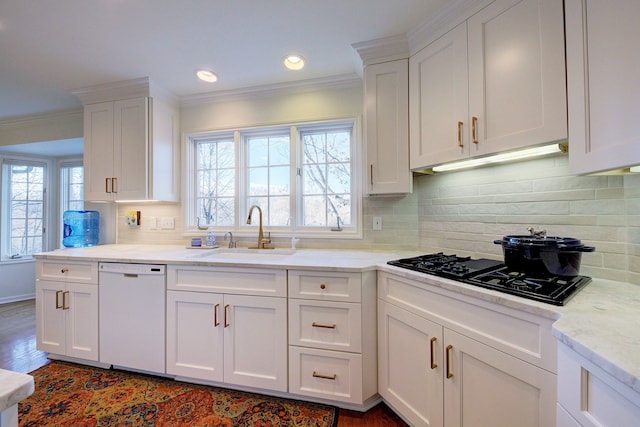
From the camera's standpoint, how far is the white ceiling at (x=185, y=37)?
4.90ft

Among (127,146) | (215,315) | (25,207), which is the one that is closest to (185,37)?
(127,146)

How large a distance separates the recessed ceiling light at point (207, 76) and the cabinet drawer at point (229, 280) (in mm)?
1566

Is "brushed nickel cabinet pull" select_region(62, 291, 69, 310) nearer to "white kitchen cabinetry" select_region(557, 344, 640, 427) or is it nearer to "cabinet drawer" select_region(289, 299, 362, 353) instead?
"cabinet drawer" select_region(289, 299, 362, 353)

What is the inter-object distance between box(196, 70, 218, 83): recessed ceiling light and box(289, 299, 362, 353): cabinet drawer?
1.93 meters

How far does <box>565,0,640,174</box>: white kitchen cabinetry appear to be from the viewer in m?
0.83

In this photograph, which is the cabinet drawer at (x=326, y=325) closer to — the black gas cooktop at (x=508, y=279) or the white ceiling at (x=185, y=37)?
the black gas cooktop at (x=508, y=279)

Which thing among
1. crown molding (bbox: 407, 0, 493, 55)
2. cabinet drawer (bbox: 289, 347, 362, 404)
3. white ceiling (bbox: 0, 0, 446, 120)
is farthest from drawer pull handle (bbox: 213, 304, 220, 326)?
crown molding (bbox: 407, 0, 493, 55)

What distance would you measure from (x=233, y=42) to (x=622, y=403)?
7.65 ft

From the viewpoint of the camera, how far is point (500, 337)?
958 millimetres

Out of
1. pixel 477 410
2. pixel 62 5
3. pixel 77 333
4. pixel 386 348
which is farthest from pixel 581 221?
pixel 77 333

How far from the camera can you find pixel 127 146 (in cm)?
234

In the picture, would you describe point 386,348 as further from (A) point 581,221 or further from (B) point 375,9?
(B) point 375,9

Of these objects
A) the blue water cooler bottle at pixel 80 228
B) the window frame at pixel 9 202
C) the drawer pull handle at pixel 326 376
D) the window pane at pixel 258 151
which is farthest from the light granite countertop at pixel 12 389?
the window frame at pixel 9 202

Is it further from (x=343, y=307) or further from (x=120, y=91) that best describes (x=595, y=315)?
(x=120, y=91)
